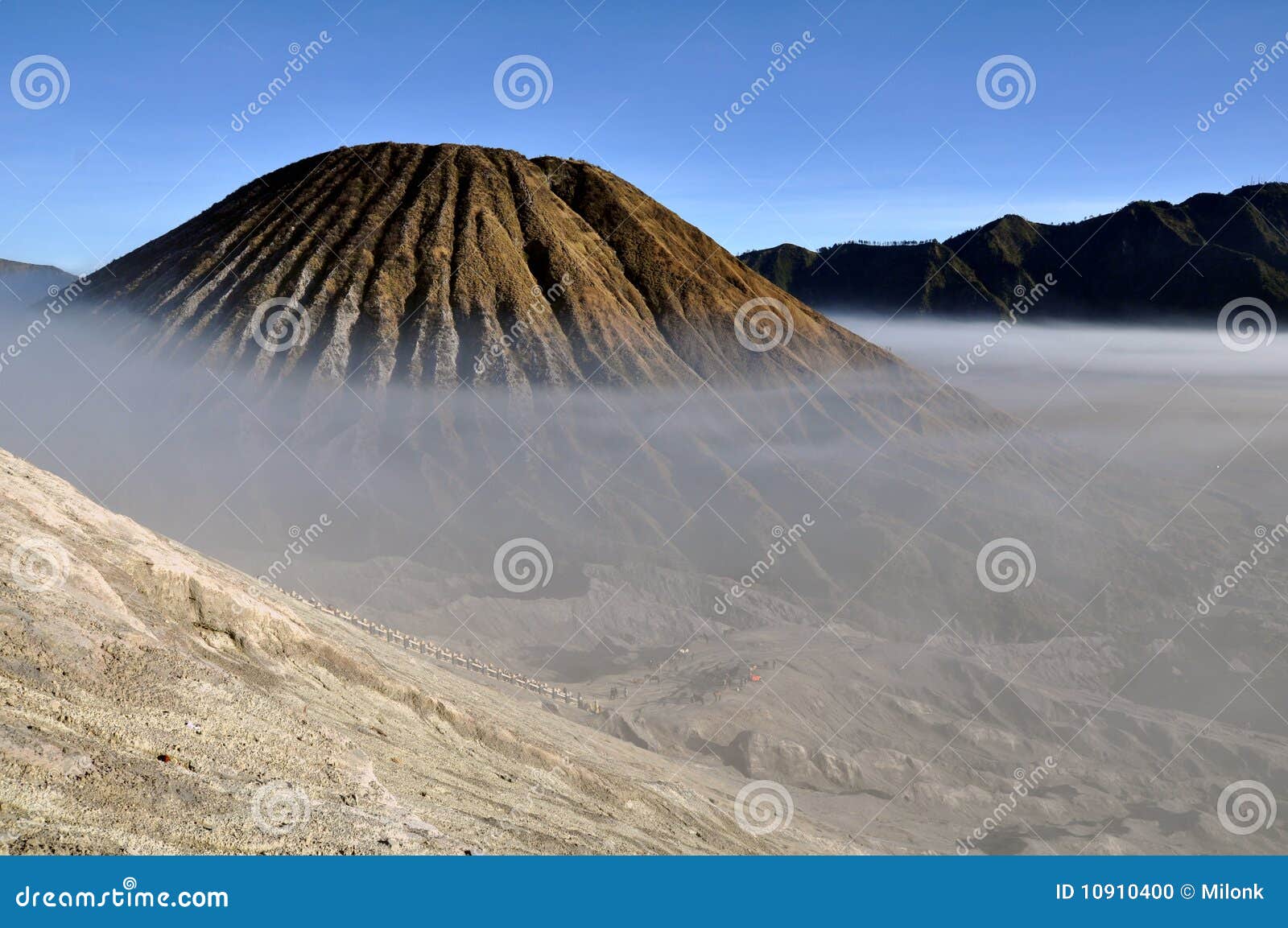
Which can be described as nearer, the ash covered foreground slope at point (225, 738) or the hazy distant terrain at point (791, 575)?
the ash covered foreground slope at point (225, 738)

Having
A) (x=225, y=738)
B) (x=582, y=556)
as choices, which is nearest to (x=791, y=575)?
(x=582, y=556)

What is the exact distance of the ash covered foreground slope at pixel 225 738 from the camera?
15133 millimetres

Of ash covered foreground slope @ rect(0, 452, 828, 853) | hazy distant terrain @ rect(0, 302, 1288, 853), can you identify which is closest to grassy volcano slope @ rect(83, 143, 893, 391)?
hazy distant terrain @ rect(0, 302, 1288, 853)

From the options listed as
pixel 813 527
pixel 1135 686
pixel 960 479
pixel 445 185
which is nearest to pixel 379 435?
pixel 445 185

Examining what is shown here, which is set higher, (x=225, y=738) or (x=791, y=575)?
(x=791, y=575)

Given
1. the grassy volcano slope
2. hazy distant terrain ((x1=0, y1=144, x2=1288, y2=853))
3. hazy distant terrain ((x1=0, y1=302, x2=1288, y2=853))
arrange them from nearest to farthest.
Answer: hazy distant terrain ((x1=0, y1=144, x2=1288, y2=853)), hazy distant terrain ((x1=0, y1=302, x2=1288, y2=853)), the grassy volcano slope

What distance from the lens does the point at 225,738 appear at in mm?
19250

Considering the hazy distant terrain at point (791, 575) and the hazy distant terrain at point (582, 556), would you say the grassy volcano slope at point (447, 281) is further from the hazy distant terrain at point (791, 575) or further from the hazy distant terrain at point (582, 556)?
the hazy distant terrain at point (791, 575)

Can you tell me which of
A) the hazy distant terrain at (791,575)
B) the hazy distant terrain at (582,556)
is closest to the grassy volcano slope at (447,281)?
the hazy distant terrain at (582,556)

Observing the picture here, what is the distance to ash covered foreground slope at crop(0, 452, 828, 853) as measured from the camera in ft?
49.6

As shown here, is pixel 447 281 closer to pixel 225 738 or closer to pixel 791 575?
pixel 791 575

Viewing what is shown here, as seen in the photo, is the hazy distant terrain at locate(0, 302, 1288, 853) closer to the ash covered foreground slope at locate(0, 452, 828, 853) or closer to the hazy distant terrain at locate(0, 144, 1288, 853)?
the hazy distant terrain at locate(0, 144, 1288, 853)

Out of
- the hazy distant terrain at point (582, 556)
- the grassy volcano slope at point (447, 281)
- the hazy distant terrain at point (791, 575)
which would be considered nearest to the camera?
the hazy distant terrain at point (582, 556)

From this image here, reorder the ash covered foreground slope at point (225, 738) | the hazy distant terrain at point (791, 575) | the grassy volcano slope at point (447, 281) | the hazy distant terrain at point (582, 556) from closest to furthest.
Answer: the ash covered foreground slope at point (225, 738), the hazy distant terrain at point (582, 556), the hazy distant terrain at point (791, 575), the grassy volcano slope at point (447, 281)
